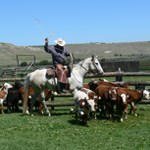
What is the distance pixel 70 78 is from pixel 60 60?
77 centimetres

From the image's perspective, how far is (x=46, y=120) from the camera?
1511 cm

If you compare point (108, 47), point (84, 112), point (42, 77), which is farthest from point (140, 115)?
point (108, 47)

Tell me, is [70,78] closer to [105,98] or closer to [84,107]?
[105,98]

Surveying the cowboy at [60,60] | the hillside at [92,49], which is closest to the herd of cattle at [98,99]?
the cowboy at [60,60]

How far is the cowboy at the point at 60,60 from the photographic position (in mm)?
16125

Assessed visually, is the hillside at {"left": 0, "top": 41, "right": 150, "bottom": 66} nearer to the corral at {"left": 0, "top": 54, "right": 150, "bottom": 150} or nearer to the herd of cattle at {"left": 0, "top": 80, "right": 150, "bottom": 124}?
the herd of cattle at {"left": 0, "top": 80, "right": 150, "bottom": 124}

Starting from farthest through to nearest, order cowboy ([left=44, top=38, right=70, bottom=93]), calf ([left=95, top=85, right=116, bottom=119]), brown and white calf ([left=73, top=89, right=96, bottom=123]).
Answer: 1. cowboy ([left=44, top=38, right=70, bottom=93])
2. calf ([left=95, top=85, right=116, bottom=119])
3. brown and white calf ([left=73, top=89, right=96, bottom=123])

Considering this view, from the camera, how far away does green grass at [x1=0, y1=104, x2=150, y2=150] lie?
11.2m

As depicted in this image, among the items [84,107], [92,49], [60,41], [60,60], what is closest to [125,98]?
[84,107]

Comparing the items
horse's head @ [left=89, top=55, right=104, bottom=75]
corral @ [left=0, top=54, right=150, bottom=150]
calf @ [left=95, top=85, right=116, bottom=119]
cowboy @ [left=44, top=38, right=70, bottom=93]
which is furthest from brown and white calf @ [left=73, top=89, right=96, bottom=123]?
horse's head @ [left=89, top=55, right=104, bottom=75]

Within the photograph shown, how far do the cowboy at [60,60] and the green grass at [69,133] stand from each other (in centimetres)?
117

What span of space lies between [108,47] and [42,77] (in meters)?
133

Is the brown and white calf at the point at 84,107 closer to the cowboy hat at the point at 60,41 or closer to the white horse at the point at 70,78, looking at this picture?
the white horse at the point at 70,78

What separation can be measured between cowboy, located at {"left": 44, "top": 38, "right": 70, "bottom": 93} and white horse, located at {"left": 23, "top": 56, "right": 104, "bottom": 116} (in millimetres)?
233
